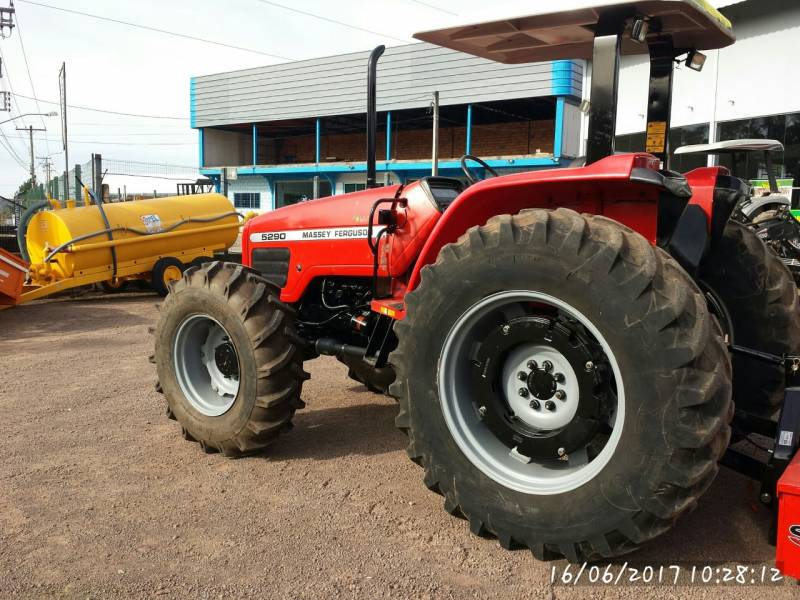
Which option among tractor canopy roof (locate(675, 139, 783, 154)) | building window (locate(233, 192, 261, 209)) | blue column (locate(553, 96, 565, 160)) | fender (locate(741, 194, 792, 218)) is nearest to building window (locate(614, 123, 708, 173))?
fender (locate(741, 194, 792, 218))

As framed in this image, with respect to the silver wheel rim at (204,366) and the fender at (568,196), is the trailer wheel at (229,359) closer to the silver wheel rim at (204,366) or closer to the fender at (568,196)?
the silver wheel rim at (204,366)

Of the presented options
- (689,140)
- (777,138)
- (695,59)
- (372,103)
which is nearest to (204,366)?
(372,103)

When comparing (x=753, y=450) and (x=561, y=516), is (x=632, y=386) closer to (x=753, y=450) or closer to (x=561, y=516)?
(x=561, y=516)

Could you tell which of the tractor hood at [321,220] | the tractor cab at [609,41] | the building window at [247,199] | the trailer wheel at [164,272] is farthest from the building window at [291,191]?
the tractor cab at [609,41]

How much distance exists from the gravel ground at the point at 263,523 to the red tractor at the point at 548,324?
0.21 metres

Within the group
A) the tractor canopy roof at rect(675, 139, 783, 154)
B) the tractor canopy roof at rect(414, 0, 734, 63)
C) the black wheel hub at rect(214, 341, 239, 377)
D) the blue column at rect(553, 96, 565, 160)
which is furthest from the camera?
the blue column at rect(553, 96, 565, 160)

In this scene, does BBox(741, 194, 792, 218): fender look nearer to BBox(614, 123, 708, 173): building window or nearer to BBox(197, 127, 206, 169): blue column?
BBox(614, 123, 708, 173): building window

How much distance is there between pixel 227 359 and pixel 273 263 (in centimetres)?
70

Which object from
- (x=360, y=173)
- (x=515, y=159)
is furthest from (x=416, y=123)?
(x=515, y=159)

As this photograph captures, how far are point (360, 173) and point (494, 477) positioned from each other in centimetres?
2451

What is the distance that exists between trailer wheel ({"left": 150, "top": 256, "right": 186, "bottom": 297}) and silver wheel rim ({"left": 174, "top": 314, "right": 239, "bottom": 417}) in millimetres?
6875

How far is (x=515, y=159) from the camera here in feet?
70.8

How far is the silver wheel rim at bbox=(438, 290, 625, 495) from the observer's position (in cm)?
241

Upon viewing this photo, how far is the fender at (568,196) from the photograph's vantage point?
2424 mm
